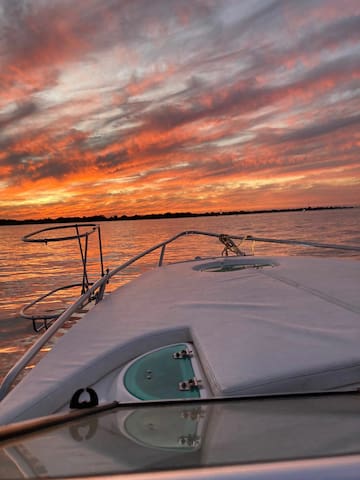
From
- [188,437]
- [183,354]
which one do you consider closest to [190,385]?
[183,354]

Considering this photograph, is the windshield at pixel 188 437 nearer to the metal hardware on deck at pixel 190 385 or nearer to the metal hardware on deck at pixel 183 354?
the metal hardware on deck at pixel 190 385

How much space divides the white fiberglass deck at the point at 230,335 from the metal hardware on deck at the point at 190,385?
92mm

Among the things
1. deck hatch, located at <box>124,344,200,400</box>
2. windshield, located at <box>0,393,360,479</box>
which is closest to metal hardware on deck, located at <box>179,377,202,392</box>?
deck hatch, located at <box>124,344,200,400</box>

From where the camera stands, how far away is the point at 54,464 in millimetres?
728

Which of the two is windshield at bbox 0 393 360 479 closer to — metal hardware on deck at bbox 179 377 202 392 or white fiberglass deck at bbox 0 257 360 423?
white fiberglass deck at bbox 0 257 360 423

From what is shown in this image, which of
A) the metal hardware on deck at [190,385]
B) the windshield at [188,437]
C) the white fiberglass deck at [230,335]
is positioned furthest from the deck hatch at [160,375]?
the windshield at [188,437]

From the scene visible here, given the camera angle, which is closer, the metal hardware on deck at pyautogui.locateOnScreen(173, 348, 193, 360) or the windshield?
the windshield

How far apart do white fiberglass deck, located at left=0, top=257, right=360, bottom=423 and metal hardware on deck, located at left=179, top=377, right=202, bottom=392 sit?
0.09 metres

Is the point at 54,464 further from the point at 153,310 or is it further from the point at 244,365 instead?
the point at 153,310

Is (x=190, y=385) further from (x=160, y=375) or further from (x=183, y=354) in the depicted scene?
(x=183, y=354)

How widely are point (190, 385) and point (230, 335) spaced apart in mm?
412

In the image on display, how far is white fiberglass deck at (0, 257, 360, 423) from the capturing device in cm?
165

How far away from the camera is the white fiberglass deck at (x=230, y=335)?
1.65m

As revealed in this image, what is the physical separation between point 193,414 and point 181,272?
11.6 ft
